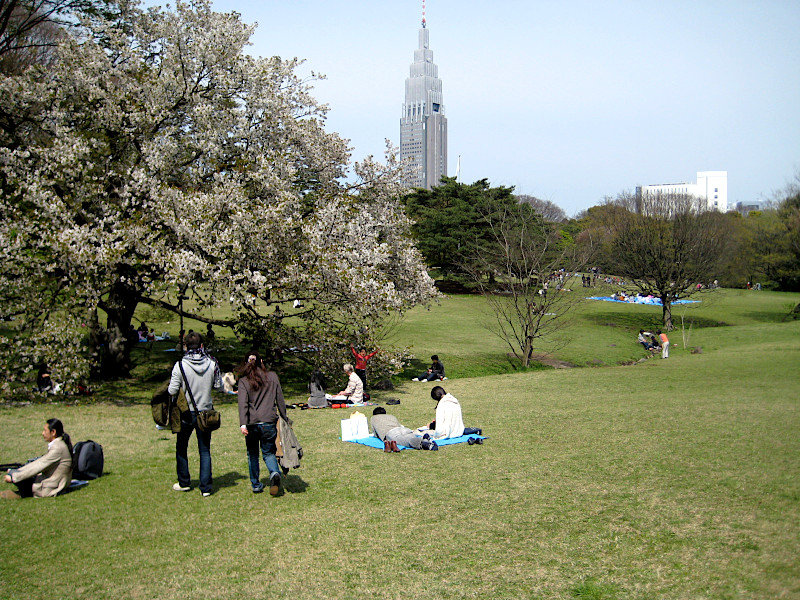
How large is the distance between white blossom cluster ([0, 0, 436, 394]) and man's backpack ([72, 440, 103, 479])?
24.9 ft

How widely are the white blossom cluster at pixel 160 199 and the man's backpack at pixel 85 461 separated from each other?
7582 millimetres

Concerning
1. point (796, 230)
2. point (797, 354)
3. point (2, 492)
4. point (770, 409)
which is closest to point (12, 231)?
point (2, 492)

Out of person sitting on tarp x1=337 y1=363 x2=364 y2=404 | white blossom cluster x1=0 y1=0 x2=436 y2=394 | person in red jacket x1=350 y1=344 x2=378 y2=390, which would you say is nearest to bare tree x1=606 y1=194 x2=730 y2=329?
white blossom cluster x1=0 y1=0 x2=436 y2=394

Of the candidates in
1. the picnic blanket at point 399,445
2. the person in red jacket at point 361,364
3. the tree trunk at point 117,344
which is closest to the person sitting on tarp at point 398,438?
the picnic blanket at point 399,445

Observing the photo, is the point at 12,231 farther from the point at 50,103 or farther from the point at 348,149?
the point at 348,149

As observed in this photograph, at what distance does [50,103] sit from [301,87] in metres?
7.74

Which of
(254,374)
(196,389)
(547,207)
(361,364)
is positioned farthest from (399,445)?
(547,207)

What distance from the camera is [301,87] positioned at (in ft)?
74.2

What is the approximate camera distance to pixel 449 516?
8391 mm

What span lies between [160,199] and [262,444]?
1096 cm

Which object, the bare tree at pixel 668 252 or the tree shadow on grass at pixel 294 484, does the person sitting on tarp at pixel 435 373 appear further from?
the bare tree at pixel 668 252

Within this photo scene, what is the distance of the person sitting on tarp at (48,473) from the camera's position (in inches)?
353

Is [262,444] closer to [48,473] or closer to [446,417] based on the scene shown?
[48,473]

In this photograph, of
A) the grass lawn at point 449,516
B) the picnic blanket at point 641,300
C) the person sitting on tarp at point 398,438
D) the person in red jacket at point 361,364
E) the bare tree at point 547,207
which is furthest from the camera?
the bare tree at point 547,207
